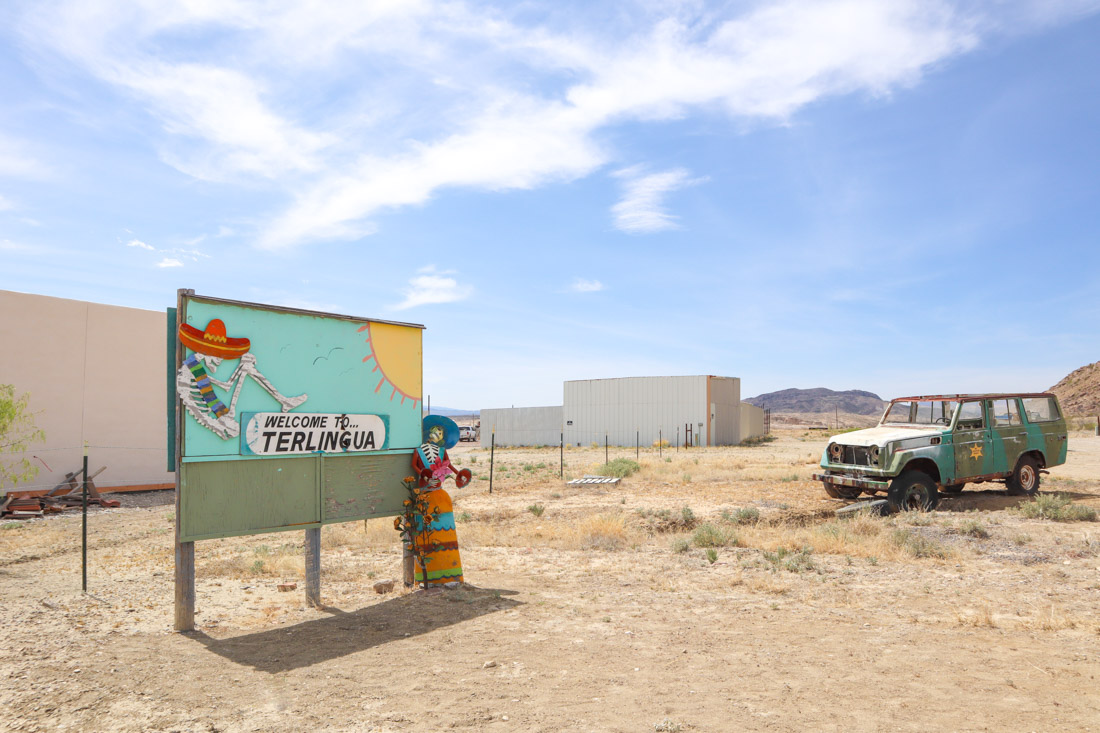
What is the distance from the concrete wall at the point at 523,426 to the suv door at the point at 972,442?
41381 mm

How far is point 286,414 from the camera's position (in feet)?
25.0

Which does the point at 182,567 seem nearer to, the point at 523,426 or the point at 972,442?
the point at 972,442

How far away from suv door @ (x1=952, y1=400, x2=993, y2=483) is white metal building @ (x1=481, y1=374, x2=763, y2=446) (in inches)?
1294

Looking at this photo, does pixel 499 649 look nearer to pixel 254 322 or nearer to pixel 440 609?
pixel 440 609

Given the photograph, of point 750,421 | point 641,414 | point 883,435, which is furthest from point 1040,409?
point 750,421

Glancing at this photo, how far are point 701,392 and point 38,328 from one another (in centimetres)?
3917

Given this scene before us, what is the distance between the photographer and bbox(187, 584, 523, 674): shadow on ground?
20.2ft

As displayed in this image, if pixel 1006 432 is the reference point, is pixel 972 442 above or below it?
below

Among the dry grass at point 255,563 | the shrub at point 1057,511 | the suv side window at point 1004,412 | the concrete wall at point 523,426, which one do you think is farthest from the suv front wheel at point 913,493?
the concrete wall at point 523,426

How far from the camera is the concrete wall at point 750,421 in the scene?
5669 cm

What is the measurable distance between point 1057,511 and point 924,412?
305cm

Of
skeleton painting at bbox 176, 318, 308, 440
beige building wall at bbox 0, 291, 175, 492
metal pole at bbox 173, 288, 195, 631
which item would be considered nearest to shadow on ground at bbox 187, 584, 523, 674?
metal pole at bbox 173, 288, 195, 631

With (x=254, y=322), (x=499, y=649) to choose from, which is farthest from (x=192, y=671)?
(x=254, y=322)

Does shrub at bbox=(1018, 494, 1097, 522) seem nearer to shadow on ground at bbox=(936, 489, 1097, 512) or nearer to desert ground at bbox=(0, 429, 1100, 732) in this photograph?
desert ground at bbox=(0, 429, 1100, 732)
